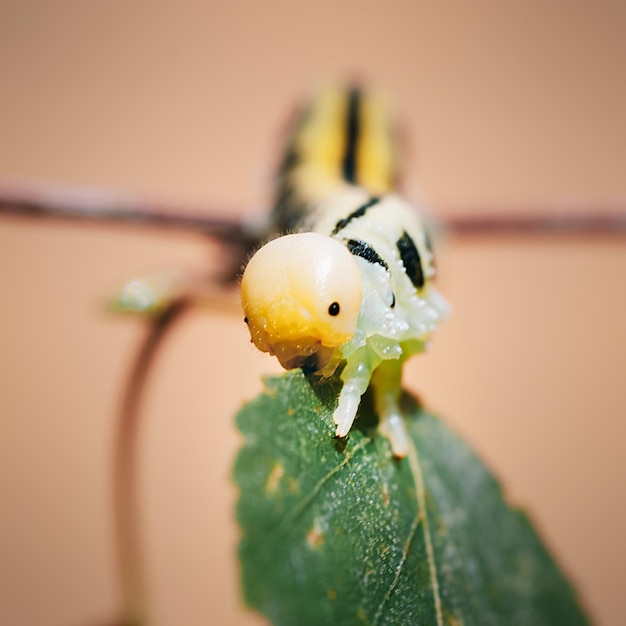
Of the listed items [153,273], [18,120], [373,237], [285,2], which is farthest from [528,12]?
[373,237]

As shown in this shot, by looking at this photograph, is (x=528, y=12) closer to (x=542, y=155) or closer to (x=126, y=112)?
(x=542, y=155)

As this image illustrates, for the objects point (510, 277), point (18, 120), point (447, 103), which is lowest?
point (510, 277)

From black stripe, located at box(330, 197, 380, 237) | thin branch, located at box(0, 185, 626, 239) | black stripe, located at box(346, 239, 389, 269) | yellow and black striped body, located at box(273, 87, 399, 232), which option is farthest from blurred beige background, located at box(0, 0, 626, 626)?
black stripe, located at box(346, 239, 389, 269)

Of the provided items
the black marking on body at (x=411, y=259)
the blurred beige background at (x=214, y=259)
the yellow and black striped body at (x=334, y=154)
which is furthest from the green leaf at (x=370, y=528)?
the blurred beige background at (x=214, y=259)

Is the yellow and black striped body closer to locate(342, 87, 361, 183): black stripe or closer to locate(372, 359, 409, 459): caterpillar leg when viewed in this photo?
locate(342, 87, 361, 183): black stripe

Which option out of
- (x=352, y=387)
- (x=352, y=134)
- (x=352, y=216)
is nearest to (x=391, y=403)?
(x=352, y=387)

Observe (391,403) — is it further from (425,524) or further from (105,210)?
(105,210)

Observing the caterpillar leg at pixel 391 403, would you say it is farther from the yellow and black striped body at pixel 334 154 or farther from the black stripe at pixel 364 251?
the yellow and black striped body at pixel 334 154
